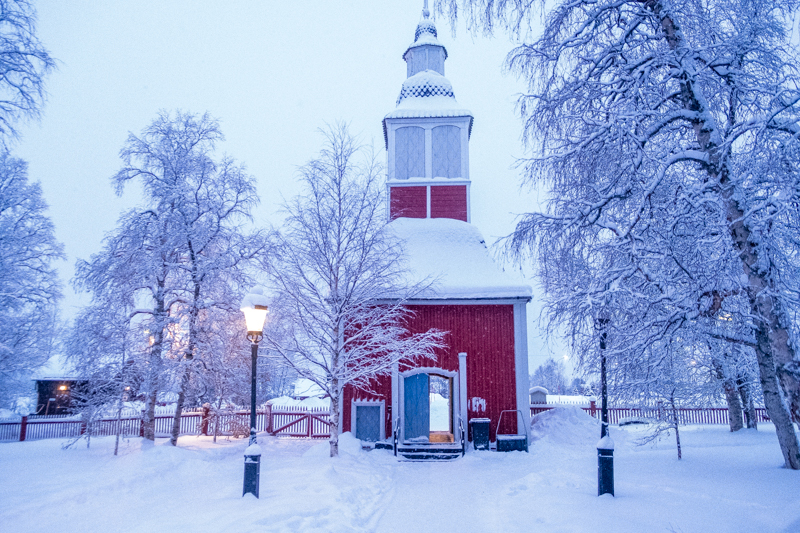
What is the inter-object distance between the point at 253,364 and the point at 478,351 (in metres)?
8.08

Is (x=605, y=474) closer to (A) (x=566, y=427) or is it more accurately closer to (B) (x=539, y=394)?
(A) (x=566, y=427)

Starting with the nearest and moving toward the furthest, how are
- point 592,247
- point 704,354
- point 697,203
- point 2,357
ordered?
point 697,203
point 592,247
point 704,354
point 2,357

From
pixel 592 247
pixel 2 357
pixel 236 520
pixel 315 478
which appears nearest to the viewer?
pixel 592 247

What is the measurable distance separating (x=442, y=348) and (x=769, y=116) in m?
11.7

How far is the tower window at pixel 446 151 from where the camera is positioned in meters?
18.8

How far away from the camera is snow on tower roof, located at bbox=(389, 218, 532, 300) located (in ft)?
48.9

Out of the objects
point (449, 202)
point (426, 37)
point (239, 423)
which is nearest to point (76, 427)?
point (239, 423)

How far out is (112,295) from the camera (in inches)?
550

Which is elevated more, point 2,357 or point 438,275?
point 438,275

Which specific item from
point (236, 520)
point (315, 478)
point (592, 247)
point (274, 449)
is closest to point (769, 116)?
point (592, 247)

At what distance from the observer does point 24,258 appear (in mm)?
18688

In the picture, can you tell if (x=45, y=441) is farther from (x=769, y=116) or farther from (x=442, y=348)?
(x=769, y=116)

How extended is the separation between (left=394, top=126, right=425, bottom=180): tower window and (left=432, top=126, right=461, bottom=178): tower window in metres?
0.52

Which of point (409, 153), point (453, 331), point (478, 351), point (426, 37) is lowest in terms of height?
point (478, 351)
